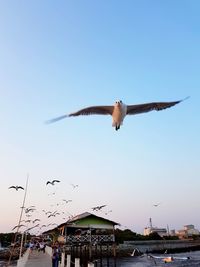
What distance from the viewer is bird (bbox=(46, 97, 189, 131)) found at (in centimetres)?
1014

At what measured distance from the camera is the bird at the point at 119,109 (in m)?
10.1

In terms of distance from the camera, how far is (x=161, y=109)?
11.2m

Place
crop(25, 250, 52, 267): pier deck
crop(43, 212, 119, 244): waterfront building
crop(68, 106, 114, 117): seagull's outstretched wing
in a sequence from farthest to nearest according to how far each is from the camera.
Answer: crop(43, 212, 119, 244): waterfront building < crop(25, 250, 52, 267): pier deck < crop(68, 106, 114, 117): seagull's outstretched wing

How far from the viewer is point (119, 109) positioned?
1035cm

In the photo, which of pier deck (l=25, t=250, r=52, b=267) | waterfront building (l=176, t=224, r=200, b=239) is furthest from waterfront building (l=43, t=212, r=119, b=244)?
waterfront building (l=176, t=224, r=200, b=239)

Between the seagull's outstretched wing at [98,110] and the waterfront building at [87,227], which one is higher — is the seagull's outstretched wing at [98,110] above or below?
below

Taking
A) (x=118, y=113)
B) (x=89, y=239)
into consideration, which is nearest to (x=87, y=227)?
(x=89, y=239)

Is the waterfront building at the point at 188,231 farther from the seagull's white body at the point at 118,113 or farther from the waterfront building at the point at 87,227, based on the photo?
the seagull's white body at the point at 118,113

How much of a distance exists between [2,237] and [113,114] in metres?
105

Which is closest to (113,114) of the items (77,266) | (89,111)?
(89,111)

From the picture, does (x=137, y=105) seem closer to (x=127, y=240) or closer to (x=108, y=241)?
(x=108, y=241)

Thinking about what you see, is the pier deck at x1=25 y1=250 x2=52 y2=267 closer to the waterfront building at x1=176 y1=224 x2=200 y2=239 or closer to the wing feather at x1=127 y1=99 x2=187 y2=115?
the wing feather at x1=127 y1=99 x2=187 y2=115

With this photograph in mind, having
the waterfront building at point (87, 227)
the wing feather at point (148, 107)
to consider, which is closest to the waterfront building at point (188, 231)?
the waterfront building at point (87, 227)

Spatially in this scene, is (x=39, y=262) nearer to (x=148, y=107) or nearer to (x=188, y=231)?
(x=148, y=107)
